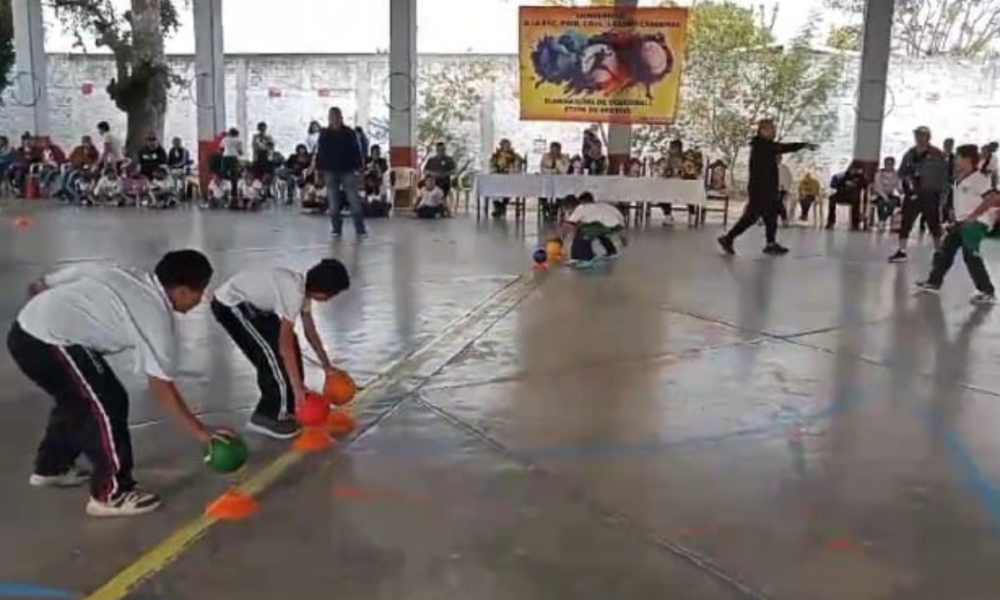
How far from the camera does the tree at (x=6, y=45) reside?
1959 centimetres

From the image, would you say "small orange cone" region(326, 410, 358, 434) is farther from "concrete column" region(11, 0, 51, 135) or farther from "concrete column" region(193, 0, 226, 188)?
"concrete column" region(11, 0, 51, 135)

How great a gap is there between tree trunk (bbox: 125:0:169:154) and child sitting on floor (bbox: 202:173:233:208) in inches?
120

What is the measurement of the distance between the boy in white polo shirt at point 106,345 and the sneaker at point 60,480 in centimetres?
28

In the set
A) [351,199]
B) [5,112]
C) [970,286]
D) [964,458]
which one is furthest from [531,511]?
[5,112]

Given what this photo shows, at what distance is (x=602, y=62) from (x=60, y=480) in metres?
12.5

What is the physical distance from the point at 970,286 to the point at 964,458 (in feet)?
18.1

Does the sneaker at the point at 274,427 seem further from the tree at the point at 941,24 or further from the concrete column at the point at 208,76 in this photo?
the tree at the point at 941,24

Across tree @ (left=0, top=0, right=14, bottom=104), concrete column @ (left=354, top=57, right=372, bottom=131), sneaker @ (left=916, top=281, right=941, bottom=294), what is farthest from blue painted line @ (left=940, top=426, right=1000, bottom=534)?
tree @ (left=0, top=0, right=14, bottom=104)

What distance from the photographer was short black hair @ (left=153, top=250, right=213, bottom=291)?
3.72 m

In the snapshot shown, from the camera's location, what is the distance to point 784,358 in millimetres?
6598

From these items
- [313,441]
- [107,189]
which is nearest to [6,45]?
[107,189]

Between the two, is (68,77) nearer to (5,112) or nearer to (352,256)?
(5,112)

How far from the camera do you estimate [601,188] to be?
15070 millimetres

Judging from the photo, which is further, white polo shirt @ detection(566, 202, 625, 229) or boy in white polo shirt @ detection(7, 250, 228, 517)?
white polo shirt @ detection(566, 202, 625, 229)
